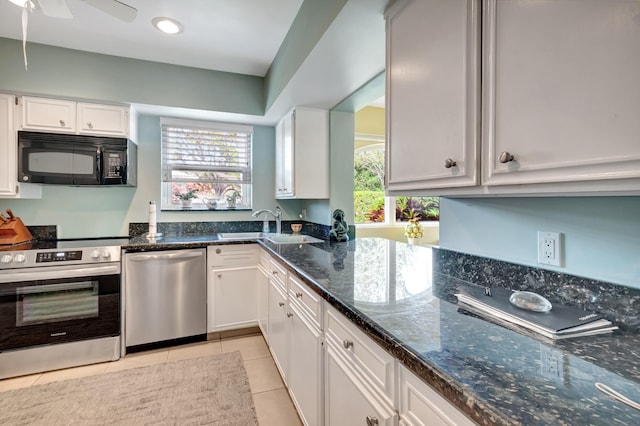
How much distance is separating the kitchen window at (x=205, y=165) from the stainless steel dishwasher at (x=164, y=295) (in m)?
0.81

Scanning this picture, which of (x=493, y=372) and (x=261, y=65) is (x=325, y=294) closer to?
(x=493, y=372)

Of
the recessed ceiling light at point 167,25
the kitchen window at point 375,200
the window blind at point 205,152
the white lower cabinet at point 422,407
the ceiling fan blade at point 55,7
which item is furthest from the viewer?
the kitchen window at point 375,200

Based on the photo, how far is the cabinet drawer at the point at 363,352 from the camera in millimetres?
836

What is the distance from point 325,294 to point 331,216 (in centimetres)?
161

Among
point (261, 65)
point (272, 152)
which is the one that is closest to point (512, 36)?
point (261, 65)

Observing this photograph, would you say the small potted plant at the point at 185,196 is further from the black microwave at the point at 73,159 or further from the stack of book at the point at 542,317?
the stack of book at the point at 542,317

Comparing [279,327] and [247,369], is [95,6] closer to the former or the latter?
[279,327]

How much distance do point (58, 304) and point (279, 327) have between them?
5.68 feet

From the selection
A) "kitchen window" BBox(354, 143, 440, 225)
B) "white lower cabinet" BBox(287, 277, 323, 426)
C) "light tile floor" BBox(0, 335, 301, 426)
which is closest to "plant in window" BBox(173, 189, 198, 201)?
"light tile floor" BBox(0, 335, 301, 426)

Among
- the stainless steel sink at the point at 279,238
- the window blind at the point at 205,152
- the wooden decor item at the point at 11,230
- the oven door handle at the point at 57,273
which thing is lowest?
the oven door handle at the point at 57,273

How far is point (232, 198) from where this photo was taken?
11.3ft

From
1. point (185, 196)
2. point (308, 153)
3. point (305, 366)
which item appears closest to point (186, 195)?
point (185, 196)

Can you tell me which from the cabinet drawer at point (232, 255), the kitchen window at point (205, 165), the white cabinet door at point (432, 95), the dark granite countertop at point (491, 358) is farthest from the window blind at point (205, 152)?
the dark granite countertop at point (491, 358)

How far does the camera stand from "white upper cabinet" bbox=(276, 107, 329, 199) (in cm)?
272
